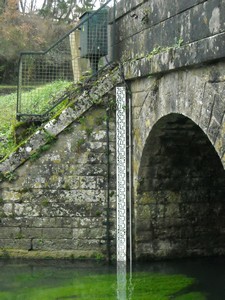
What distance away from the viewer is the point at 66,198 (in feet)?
32.2

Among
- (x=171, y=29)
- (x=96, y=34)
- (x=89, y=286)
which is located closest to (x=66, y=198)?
(x=89, y=286)

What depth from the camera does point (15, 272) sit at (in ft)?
30.2

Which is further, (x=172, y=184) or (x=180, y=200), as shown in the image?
(x=180, y=200)

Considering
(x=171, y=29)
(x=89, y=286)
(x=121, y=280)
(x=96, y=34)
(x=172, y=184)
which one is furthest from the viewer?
(x=96, y=34)

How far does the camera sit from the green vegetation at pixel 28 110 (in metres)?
10.4

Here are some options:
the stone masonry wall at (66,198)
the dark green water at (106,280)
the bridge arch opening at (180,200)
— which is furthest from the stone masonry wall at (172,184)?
the stone masonry wall at (66,198)

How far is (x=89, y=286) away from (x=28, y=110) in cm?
364

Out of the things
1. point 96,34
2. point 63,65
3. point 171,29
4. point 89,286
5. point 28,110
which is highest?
point 96,34

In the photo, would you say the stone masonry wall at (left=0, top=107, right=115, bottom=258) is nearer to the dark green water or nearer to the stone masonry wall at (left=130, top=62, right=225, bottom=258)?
the dark green water

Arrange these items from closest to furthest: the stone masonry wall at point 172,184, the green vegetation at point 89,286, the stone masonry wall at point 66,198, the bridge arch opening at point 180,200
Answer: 1. the green vegetation at point 89,286
2. the stone masonry wall at point 172,184
3. the bridge arch opening at point 180,200
4. the stone masonry wall at point 66,198

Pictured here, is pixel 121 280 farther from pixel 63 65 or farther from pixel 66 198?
pixel 63 65

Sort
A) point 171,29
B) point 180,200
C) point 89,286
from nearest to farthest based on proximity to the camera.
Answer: point 171,29, point 89,286, point 180,200

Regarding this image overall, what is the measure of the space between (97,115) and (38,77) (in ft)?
5.24

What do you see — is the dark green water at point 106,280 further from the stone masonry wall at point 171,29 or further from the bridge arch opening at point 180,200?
the stone masonry wall at point 171,29
